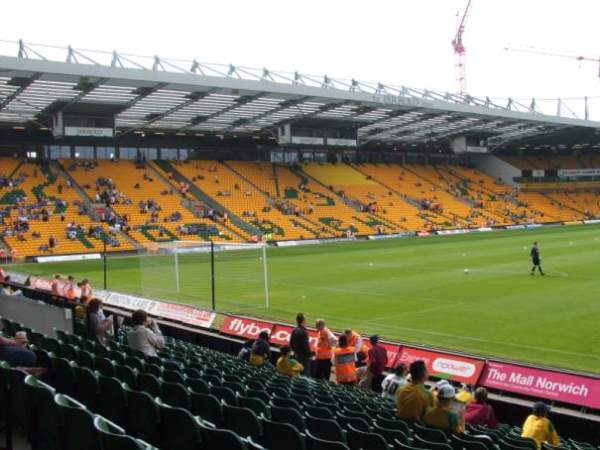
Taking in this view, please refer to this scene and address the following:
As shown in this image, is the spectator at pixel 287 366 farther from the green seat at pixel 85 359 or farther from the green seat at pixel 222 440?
the green seat at pixel 222 440

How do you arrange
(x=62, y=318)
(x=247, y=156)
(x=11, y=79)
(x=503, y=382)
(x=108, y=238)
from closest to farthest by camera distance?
(x=503, y=382) < (x=62, y=318) < (x=11, y=79) < (x=108, y=238) < (x=247, y=156)

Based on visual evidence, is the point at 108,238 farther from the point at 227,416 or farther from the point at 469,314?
the point at 227,416

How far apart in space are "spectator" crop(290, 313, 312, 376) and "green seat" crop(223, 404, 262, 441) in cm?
678

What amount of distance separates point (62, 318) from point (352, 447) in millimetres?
9392

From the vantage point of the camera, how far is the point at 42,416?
526cm

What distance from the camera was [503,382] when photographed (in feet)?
38.7

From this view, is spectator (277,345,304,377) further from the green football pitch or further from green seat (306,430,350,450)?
the green football pitch

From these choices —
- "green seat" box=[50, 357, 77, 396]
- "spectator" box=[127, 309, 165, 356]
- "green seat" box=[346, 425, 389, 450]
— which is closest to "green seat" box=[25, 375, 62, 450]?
"green seat" box=[50, 357, 77, 396]

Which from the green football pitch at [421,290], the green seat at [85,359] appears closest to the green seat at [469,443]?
the green seat at [85,359]

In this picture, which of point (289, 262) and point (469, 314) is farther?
point (289, 262)

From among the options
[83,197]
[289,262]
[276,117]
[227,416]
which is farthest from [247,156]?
[227,416]

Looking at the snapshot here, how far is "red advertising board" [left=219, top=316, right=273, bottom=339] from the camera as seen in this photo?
53.6ft

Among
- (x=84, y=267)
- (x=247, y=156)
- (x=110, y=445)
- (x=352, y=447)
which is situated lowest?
(x=84, y=267)

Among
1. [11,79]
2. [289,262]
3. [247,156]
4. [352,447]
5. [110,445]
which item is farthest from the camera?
[247,156]
